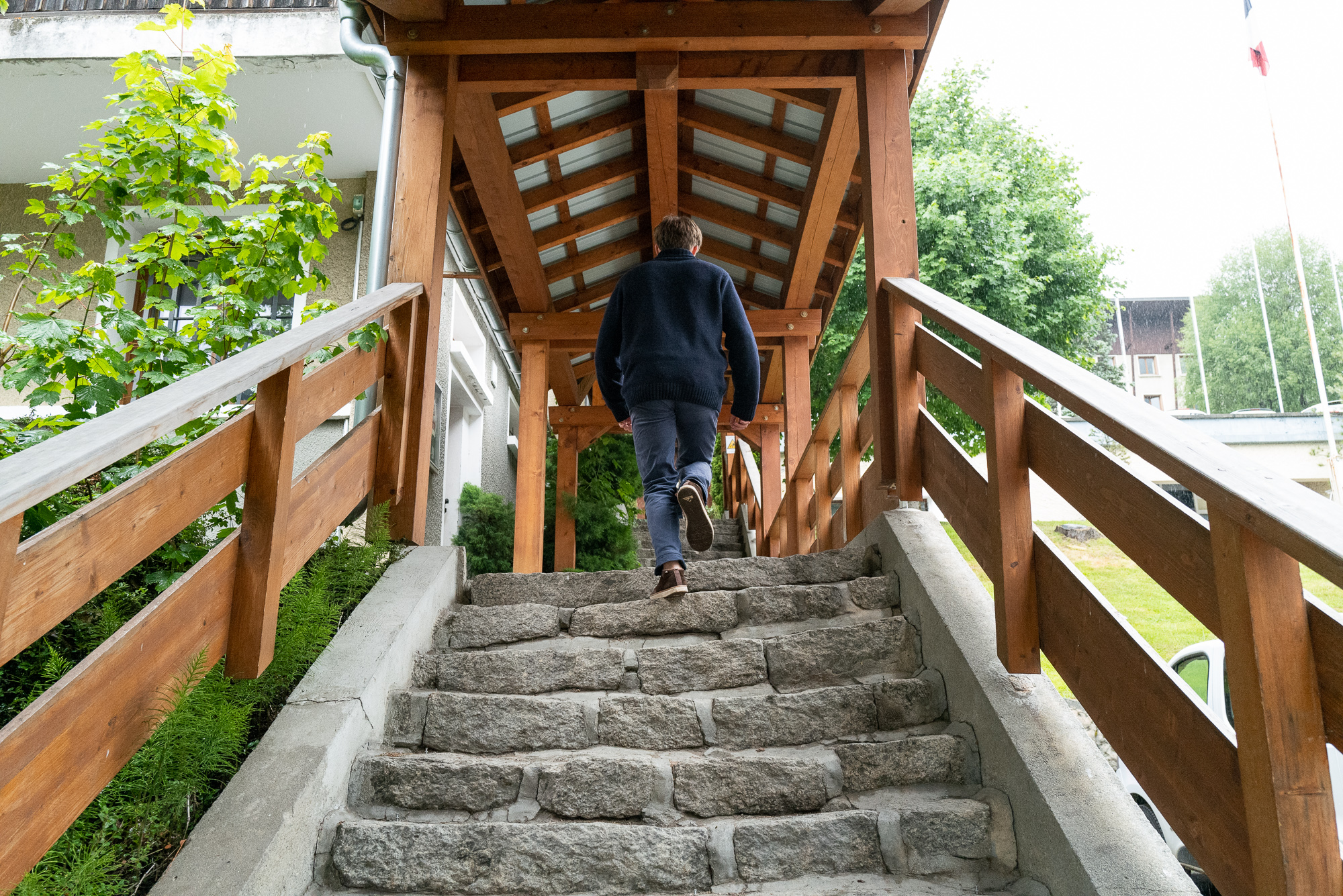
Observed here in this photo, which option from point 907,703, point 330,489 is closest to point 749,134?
point 330,489

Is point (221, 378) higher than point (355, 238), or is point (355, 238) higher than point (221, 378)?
point (355, 238)

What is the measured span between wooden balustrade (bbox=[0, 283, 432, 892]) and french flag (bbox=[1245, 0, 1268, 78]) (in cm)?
1669

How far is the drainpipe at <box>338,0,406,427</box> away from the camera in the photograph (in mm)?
4309

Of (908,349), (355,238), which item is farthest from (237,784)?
(355,238)

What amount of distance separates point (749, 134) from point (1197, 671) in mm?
3827

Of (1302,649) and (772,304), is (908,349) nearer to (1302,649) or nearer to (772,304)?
(1302,649)

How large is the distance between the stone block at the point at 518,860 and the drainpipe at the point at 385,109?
2728mm

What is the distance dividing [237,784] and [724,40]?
355 cm

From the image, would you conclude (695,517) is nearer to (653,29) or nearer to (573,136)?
(653,29)

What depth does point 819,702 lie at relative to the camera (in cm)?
264

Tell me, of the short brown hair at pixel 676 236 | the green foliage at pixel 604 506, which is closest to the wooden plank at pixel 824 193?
the short brown hair at pixel 676 236

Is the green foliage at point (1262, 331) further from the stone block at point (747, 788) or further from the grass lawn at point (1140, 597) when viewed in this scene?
the stone block at point (747, 788)

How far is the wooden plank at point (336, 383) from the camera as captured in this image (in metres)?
2.57

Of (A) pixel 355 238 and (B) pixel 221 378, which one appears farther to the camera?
(A) pixel 355 238
